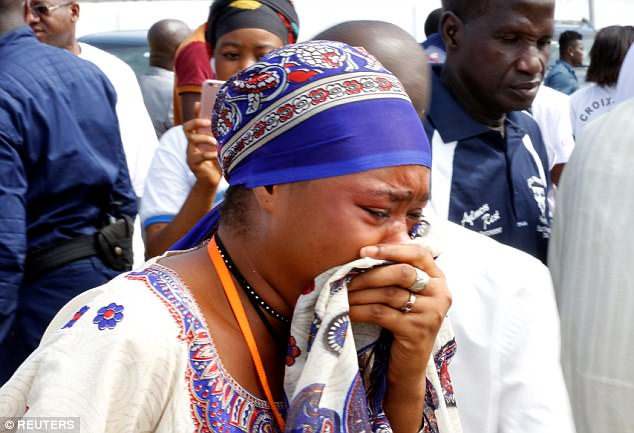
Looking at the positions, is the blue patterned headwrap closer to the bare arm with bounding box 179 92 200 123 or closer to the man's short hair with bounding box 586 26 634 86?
the bare arm with bounding box 179 92 200 123

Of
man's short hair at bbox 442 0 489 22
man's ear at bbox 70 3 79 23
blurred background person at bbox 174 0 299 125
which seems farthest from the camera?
man's ear at bbox 70 3 79 23

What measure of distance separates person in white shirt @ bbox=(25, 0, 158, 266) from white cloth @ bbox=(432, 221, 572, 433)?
2.52 m

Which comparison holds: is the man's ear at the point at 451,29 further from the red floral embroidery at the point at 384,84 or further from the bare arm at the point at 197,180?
the red floral embroidery at the point at 384,84

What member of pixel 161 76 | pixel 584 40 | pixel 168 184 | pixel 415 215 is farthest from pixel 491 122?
pixel 584 40

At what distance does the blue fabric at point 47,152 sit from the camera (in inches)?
124

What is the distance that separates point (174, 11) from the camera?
11.6 metres

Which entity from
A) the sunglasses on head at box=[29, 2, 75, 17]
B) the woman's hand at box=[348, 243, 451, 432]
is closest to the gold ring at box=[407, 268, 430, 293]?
the woman's hand at box=[348, 243, 451, 432]

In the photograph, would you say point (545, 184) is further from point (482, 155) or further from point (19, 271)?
point (19, 271)

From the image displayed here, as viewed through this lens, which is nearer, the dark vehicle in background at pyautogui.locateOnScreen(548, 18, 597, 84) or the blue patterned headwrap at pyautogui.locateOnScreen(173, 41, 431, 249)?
the blue patterned headwrap at pyautogui.locateOnScreen(173, 41, 431, 249)

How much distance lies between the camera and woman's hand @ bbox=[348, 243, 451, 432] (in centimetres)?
167

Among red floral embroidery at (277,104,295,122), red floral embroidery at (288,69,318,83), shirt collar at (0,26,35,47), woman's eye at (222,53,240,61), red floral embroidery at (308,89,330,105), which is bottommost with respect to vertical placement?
woman's eye at (222,53,240,61)

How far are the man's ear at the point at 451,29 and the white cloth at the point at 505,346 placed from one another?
5.08ft

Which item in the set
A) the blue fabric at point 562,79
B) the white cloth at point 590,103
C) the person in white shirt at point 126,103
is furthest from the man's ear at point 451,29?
the blue fabric at point 562,79

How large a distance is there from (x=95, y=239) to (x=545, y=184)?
5.54 ft
